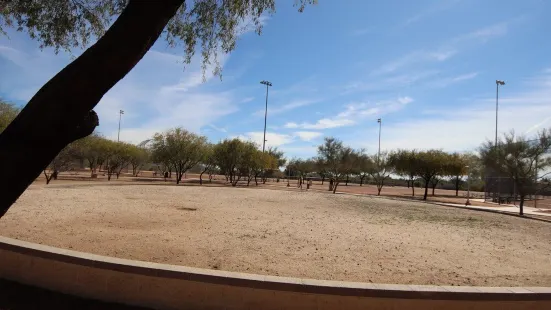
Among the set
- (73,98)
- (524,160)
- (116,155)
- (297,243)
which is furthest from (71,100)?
(116,155)

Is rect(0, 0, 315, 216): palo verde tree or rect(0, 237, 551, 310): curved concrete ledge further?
rect(0, 237, 551, 310): curved concrete ledge

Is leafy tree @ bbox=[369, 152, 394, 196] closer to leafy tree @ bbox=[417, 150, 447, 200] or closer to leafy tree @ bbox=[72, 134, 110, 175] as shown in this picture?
leafy tree @ bbox=[417, 150, 447, 200]

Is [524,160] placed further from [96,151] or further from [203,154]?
[96,151]

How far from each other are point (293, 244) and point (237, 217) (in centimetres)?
481

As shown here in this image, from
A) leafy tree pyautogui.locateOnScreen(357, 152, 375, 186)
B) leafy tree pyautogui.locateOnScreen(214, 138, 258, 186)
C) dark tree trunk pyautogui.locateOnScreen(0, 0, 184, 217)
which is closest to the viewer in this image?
dark tree trunk pyautogui.locateOnScreen(0, 0, 184, 217)

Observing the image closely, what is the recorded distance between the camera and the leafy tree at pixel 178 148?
46031mm

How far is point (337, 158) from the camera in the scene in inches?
2040

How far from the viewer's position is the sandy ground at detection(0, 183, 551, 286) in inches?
273

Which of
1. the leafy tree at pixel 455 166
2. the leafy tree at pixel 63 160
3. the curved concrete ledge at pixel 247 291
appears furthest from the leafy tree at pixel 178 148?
the curved concrete ledge at pixel 247 291

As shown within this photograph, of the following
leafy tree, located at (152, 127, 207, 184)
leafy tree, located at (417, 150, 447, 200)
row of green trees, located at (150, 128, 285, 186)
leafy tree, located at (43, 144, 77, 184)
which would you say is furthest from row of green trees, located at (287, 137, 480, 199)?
leafy tree, located at (43, 144, 77, 184)

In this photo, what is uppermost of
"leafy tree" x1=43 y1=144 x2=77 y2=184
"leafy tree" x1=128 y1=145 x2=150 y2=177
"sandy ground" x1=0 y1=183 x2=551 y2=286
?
"leafy tree" x1=128 y1=145 x2=150 y2=177

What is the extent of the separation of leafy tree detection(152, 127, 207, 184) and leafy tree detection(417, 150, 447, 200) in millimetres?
27500

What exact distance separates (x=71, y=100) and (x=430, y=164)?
157 ft

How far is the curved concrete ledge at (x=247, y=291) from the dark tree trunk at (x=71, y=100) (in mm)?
2147
